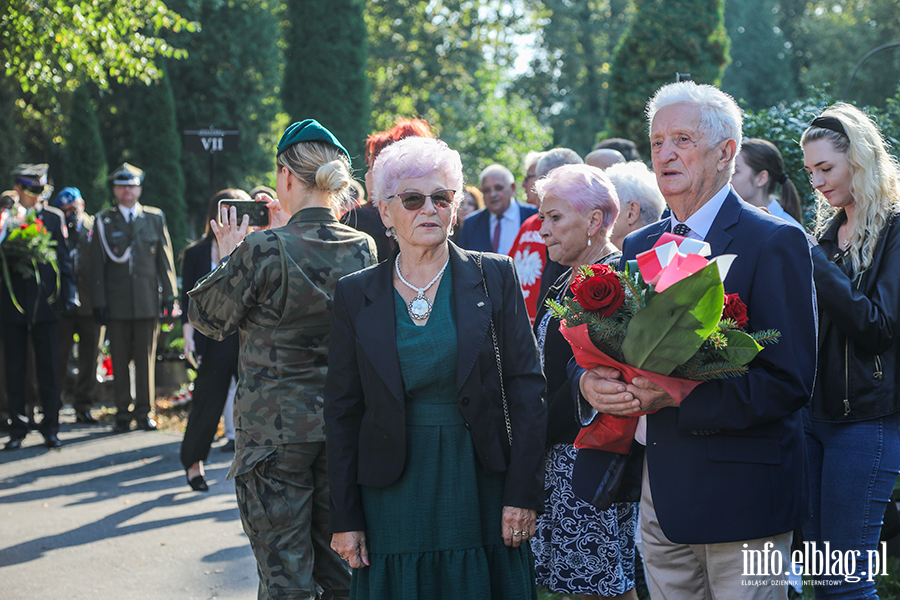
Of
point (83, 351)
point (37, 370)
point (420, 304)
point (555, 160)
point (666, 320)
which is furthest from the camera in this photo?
point (83, 351)

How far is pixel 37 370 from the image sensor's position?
863cm

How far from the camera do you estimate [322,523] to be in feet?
11.6

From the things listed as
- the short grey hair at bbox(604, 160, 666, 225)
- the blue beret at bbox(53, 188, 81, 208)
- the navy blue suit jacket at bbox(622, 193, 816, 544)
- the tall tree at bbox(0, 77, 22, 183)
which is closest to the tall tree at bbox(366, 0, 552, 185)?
the tall tree at bbox(0, 77, 22, 183)

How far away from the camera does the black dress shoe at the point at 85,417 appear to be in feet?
33.1

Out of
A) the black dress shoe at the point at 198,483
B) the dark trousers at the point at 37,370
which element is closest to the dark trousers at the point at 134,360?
the dark trousers at the point at 37,370

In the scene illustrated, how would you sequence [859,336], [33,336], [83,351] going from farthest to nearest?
[83,351] < [33,336] < [859,336]

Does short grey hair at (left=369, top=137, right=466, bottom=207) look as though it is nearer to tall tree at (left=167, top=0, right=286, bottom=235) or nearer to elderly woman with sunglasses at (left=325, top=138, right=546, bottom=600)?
elderly woman with sunglasses at (left=325, top=138, right=546, bottom=600)

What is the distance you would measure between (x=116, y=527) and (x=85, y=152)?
19.2m

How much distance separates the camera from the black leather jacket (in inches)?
126

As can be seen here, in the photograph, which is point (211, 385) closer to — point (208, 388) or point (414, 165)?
point (208, 388)

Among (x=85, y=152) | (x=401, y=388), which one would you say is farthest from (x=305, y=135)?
(x=85, y=152)

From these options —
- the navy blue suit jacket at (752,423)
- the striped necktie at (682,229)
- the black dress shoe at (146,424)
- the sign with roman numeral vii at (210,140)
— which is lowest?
the black dress shoe at (146,424)

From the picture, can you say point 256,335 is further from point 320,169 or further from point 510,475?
point 510,475

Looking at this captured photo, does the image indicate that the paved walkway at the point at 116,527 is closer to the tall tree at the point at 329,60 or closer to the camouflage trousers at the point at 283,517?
the camouflage trousers at the point at 283,517
